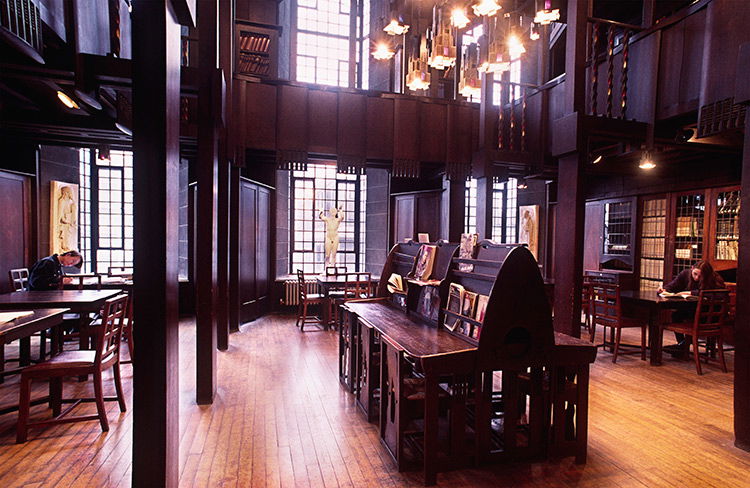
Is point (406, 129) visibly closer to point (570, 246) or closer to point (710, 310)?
point (570, 246)

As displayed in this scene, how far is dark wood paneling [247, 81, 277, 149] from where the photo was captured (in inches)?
240

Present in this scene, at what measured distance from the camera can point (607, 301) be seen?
5648 millimetres

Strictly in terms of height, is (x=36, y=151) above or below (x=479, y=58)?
below

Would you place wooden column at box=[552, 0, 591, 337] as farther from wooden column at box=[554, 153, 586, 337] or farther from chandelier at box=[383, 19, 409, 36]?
chandelier at box=[383, 19, 409, 36]

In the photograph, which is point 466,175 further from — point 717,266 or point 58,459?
point 58,459

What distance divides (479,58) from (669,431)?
16.6 feet

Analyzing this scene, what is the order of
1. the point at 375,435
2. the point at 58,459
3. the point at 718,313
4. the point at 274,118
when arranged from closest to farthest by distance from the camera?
the point at 58,459 < the point at 375,435 < the point at 718,313 < the point at 274,118

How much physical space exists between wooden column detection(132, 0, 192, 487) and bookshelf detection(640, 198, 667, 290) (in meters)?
8.45

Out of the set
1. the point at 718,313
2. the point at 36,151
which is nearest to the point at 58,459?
the point at 36,151

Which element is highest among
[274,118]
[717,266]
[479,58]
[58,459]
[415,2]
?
[415,2]

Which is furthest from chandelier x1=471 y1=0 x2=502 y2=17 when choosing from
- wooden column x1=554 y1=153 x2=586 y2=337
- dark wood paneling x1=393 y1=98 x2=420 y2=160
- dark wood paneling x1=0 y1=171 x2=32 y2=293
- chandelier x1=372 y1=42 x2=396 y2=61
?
dark wood paneling x1=0 y1=171 x2=32 y2=293

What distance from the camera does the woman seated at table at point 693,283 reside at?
5.56 m

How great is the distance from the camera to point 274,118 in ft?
20.4

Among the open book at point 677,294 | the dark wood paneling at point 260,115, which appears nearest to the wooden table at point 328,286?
the dark wood paneling at point 260,115
